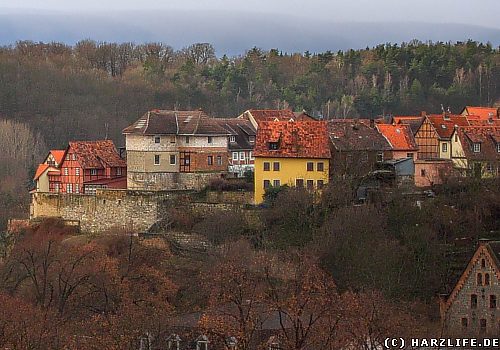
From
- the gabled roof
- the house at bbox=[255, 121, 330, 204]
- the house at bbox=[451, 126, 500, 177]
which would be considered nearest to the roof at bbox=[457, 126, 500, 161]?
the house at bbox=[451, 126, 500, 177]

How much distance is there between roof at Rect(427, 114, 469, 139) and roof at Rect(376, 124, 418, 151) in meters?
2.32

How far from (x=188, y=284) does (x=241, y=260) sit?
1781mm

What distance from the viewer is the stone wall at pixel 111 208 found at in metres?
45.0

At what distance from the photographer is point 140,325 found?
31.0 m

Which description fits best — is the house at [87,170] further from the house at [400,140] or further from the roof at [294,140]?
the house at [400,140]

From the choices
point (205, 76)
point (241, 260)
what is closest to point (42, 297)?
point (241, 260)

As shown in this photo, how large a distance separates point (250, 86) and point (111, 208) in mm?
47323

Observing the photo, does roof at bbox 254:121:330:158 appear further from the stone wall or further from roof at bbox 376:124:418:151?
roof at bbox 376:124:418:151

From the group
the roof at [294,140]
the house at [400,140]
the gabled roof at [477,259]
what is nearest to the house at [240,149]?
the roof at [294,140]

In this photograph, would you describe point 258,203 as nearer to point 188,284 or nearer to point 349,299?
point 188,284

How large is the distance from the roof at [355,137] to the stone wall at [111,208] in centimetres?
576

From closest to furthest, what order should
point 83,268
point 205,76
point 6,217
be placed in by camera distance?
1. point 83,268
2. point 6,217
3. point 205,76

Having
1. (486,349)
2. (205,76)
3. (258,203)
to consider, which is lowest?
(486,349)

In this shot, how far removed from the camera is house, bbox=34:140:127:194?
49650 millimetres
